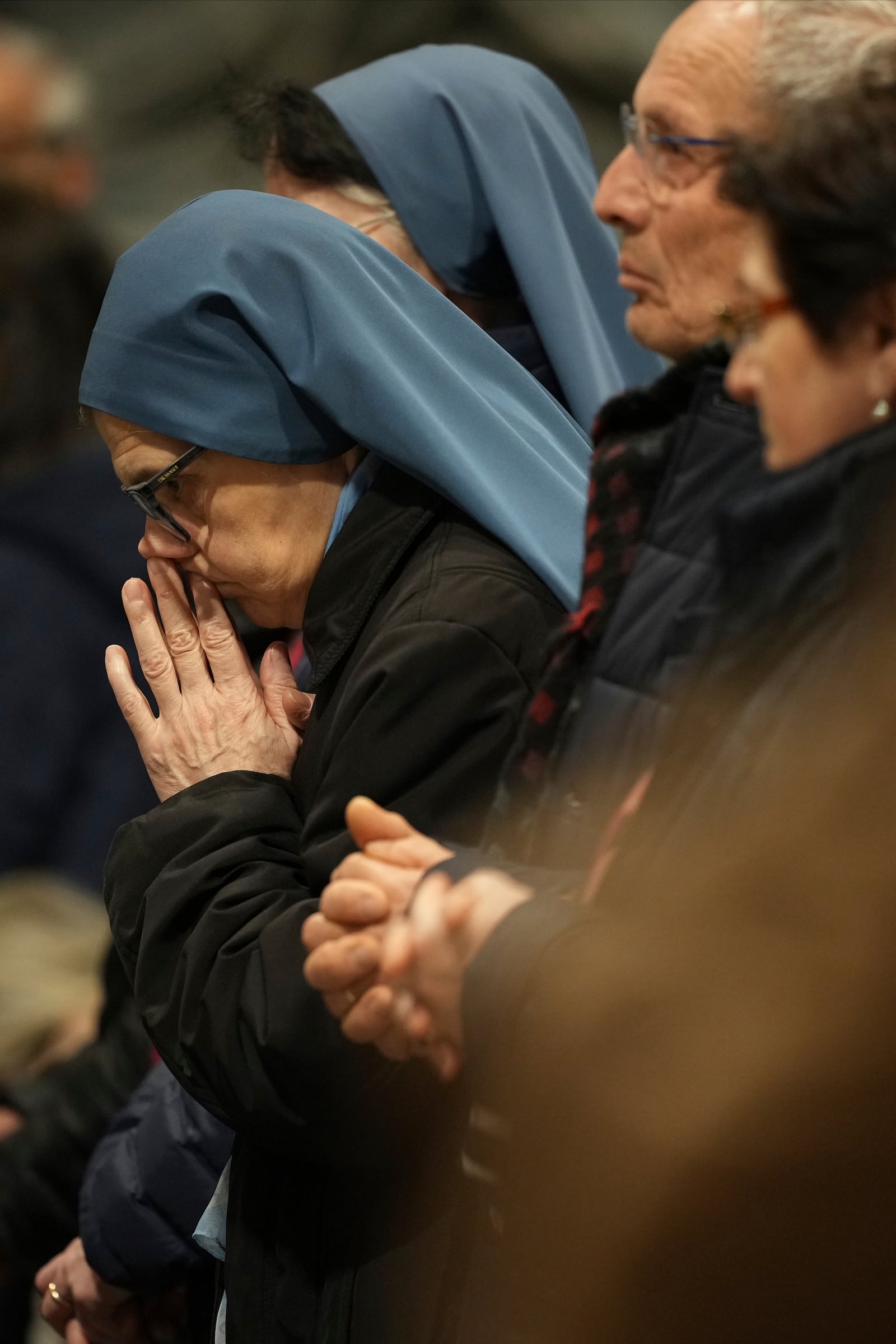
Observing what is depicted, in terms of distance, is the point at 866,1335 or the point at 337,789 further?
the point at 337,789

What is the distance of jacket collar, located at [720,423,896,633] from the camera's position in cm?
116

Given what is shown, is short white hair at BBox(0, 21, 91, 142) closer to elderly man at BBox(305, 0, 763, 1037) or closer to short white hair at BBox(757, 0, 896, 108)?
elderly man at BBox(305, 0, 763, 1037)

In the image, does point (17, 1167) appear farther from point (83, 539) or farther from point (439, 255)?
point (439, 255)

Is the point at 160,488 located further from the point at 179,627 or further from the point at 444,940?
the point at 444,940

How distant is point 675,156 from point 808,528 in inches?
26.4

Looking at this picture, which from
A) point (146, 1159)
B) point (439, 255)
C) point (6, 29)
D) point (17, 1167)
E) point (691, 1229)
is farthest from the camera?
point (6, 29)

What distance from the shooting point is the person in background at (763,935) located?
1110mm

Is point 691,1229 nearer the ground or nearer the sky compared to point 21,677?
nearer the sky

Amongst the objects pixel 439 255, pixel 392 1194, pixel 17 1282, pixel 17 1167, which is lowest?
pixel 17 1282

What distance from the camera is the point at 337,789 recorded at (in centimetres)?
169

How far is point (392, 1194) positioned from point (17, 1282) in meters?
1.21

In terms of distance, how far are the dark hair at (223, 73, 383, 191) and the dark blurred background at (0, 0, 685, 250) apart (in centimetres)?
201

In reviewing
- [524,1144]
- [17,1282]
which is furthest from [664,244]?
[17,1282]

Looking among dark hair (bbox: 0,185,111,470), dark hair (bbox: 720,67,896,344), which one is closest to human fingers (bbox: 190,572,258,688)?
dark hair (bbox: 0,185,111,470)
